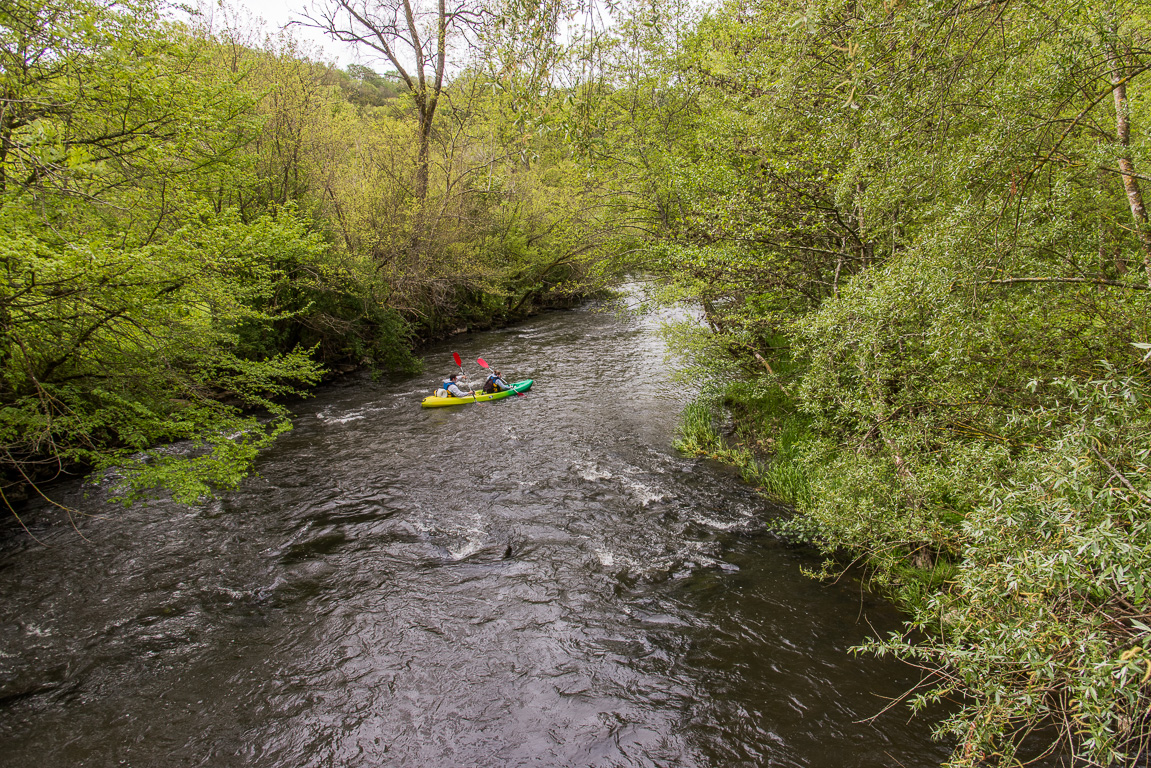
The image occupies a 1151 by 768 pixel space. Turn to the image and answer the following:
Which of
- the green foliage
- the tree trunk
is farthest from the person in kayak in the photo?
the tree trunk

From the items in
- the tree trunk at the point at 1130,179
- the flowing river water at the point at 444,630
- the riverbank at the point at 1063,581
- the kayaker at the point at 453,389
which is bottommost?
the flowing river water at the point at 444,630

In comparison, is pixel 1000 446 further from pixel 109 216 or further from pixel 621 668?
pixel 109 216

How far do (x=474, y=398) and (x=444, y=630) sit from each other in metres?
7.78

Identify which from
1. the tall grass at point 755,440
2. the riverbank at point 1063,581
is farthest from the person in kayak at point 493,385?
the riverbank at point 1063,581

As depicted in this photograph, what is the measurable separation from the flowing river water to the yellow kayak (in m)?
3.57

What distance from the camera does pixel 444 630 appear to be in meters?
5.33

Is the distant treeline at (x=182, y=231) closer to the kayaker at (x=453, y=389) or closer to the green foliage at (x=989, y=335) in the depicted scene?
the green foliage at (x=989, y=335)

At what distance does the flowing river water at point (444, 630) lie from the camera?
4098 mm

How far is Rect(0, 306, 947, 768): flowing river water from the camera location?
410cm

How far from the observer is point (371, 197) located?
14758 millimetres

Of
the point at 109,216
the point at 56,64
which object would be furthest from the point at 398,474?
the point at 56,64

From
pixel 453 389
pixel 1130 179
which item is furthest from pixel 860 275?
pixel 453 389

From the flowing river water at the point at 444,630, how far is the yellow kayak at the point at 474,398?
357 centimetres

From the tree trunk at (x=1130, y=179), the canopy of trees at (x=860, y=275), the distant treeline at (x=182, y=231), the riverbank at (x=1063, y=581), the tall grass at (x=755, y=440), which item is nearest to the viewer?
the riverbank at (x=1063, y=581)
